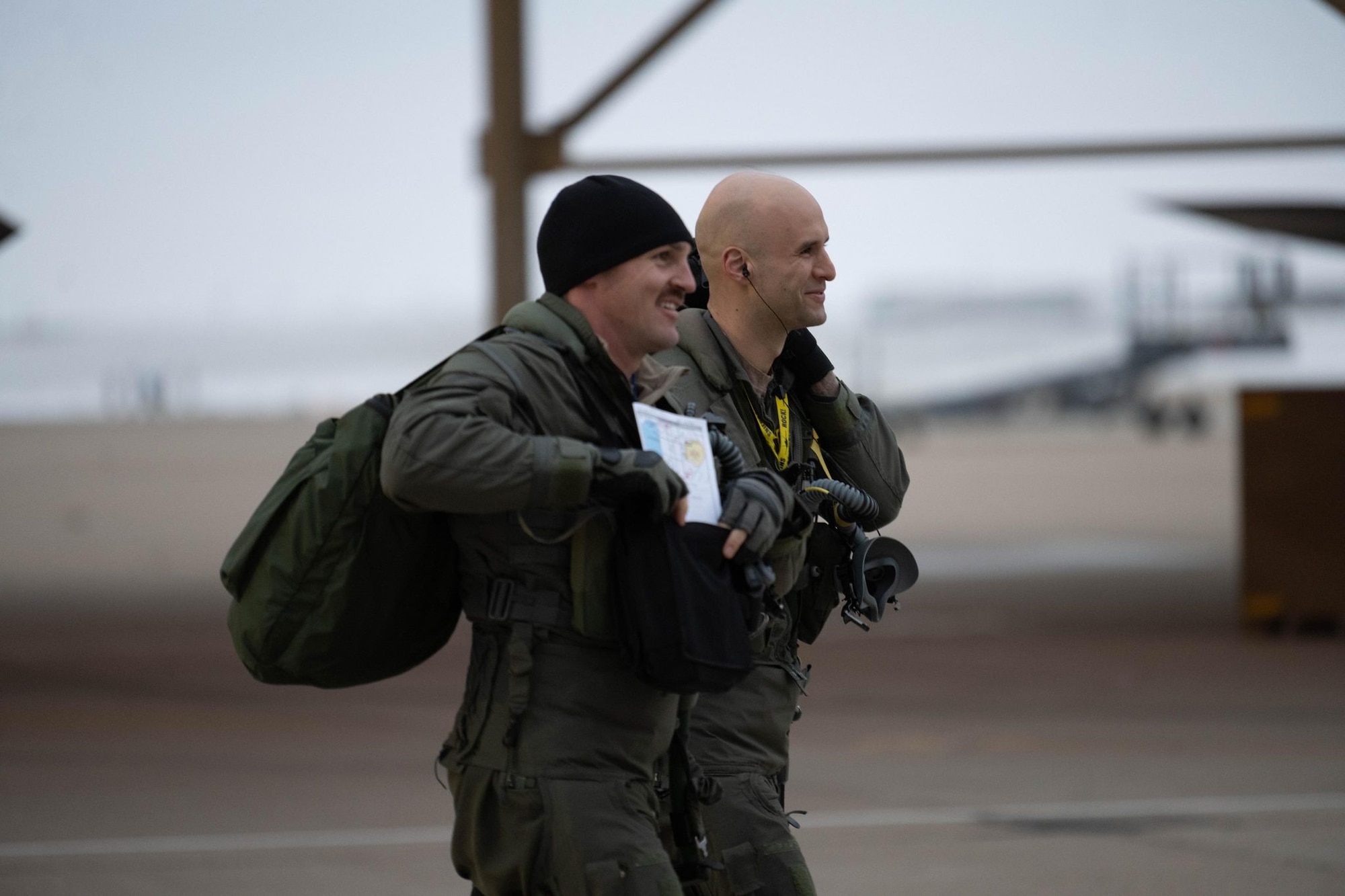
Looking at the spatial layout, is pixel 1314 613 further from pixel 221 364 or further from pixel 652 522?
pixel 221 364

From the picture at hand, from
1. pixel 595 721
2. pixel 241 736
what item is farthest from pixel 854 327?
pixel 595 721

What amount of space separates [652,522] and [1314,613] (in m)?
10.2

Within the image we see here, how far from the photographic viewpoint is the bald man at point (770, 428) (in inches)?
124

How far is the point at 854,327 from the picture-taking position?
80250 millimetres

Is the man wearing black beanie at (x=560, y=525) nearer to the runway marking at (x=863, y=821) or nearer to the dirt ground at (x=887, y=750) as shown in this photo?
the dirt ground at (x=887, y=750)

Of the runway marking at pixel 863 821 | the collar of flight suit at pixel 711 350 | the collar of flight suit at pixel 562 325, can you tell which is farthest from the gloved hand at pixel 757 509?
the runway marking at pixel 863 821

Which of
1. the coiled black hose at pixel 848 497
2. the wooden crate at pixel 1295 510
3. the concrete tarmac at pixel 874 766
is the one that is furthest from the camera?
the wooden crate at pixel 1295 510

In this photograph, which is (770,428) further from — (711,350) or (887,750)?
(887,750)

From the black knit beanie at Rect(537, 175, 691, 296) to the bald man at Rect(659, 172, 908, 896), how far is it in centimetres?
52

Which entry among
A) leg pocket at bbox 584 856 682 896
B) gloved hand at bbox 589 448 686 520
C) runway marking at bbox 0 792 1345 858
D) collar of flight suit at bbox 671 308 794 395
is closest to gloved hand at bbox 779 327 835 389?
collar of flight suit at bbox 671 308 794 395

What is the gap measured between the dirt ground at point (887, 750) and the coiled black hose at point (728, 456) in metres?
3.01

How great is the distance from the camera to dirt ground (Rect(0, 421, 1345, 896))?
5770 mm

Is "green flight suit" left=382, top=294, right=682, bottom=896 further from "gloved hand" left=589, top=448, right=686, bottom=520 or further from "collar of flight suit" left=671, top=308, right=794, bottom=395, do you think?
"collar of flight suit" left=671, top=308, right=794, bottom=395

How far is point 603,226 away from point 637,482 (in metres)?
0.47
